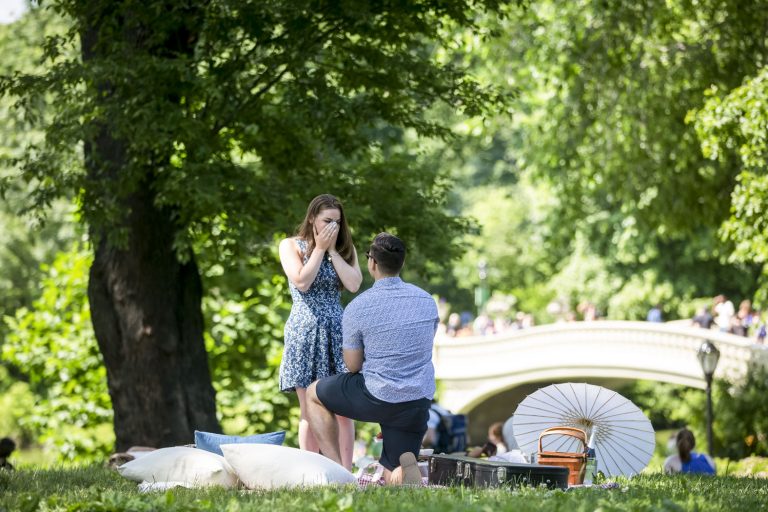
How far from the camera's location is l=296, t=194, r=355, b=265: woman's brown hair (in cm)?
791

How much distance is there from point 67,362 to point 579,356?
42.5 feet

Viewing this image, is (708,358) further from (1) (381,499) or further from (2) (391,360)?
(1) (381,499)

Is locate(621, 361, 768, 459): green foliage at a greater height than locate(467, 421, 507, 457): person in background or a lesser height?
greater

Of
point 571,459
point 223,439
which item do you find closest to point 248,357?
point 223,439

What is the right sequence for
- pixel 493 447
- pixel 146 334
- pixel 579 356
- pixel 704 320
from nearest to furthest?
pixel 493 447 → pixel 146 334 → pixel 704 320 → pixel 579 356

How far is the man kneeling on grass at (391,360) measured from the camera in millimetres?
7125

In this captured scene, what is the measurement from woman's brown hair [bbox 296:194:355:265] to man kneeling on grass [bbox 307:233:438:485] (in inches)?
28.2

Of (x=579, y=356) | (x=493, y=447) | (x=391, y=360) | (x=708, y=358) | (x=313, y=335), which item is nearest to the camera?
(x=391, y=360)

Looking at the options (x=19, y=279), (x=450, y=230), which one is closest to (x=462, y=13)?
(x=450, y=230)

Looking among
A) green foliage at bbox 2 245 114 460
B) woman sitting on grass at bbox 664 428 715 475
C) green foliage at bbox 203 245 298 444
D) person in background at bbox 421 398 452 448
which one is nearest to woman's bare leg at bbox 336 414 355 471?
person in background at bbox 421 398 452 448

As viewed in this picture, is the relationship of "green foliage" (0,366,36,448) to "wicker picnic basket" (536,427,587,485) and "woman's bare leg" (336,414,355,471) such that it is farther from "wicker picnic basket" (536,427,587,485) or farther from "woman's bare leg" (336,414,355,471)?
"wicker picnic basket" (536,427,587,485)

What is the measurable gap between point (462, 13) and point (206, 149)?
2.98m

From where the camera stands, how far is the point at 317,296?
317 inches

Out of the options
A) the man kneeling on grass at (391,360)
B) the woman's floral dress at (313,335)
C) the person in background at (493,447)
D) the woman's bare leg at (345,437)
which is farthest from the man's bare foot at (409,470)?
the person in background at (493,447)
